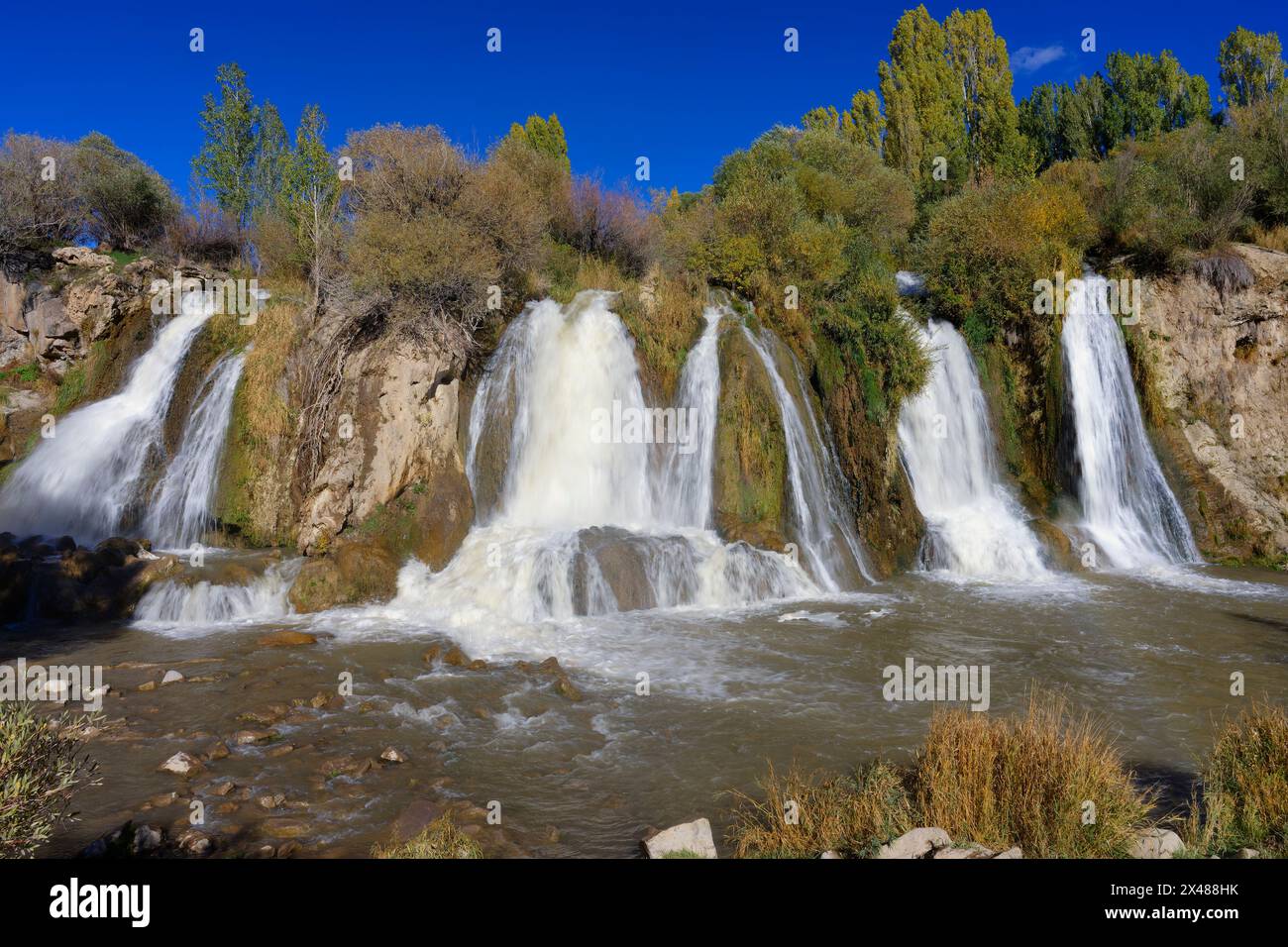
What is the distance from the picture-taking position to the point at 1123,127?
37.9 m

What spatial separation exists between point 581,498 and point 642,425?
80.4 inches

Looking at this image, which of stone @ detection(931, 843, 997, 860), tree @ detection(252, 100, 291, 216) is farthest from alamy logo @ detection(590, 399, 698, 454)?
tree @ detection(252, 100, 291, 216)

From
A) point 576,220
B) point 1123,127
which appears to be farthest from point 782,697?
point 1123,127

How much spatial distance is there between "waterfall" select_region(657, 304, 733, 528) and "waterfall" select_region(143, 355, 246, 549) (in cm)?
874

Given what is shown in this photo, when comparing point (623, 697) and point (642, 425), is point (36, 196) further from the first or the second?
point (623, 697)

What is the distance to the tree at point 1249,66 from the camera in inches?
1474

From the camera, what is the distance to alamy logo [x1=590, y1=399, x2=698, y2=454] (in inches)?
630

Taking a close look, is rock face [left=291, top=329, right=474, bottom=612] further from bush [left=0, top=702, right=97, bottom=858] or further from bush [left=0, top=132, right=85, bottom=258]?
bush [left=0, top=132, right=85, bottom=258]

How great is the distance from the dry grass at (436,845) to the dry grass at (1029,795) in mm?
3160

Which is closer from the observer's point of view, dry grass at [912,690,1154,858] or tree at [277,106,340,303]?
dry grass at [912,690,1154,858]
